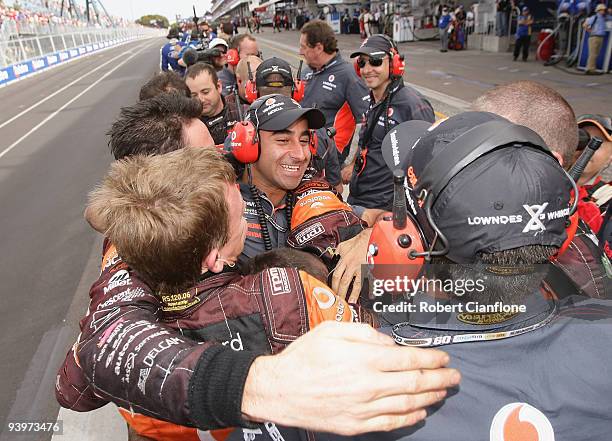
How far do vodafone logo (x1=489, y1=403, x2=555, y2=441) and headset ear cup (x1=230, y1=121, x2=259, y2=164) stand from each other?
68.9 inches

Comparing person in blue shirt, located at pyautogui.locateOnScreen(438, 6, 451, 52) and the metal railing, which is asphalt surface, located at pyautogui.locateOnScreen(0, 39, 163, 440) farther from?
person in blue shirt, located at pyautogui.locateOnScreen(438, 6, 451, 52)

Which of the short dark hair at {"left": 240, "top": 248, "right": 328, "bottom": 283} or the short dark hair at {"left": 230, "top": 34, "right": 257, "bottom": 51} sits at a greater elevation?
the short dark hair at {"left": 230, "top": 34, "right": 257, "bottom": 51}

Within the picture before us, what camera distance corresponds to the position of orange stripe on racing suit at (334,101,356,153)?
185 inches

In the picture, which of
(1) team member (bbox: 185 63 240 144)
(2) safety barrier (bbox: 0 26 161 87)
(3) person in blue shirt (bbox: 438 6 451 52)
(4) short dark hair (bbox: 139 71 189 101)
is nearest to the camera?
(4) short dark hair (bbox: 139 71 189 101)

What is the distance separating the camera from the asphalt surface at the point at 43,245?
11.1 feet

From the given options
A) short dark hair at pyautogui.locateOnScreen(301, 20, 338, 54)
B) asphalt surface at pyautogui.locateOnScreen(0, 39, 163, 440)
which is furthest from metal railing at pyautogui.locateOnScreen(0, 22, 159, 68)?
short dark hair at pyautogui.locateOnScreen(301, 20, 338, 54)

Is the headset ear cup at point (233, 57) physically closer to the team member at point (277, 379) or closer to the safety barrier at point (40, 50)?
the team member at point (277, 379)

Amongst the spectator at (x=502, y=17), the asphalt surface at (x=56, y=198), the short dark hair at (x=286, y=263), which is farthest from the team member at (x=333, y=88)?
the spectator at (x=502, y=17)

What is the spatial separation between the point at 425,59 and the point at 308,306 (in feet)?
64.3

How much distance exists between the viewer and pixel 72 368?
1.31m

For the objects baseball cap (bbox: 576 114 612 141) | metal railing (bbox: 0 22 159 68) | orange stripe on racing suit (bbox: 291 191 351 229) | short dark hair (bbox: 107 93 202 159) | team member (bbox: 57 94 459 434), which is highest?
metal railing (bbox: 0 22 159 68)

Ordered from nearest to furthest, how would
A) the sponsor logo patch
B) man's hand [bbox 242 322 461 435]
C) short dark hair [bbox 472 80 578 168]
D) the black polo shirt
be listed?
man's hand [bbox 242 322 461 435], the sponsor logo patch, short dark hair [bbox 472 80 578 168], the black polo shirt

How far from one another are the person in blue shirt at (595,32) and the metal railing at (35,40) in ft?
87.4

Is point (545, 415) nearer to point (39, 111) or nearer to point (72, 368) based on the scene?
point (72, 368)
